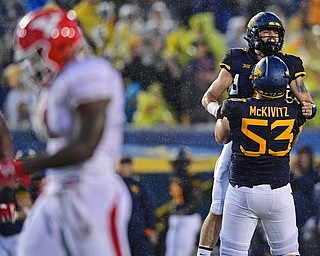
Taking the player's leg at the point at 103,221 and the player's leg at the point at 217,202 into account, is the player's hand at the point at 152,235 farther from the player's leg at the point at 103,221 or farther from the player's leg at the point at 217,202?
the player's leg at the point at 103,221

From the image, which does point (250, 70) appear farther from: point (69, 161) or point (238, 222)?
point (69, 161)

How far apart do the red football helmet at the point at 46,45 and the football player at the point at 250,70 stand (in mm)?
1933

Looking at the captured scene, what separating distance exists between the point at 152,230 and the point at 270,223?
2.85 metres

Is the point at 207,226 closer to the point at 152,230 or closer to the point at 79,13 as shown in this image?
the point at 152,230

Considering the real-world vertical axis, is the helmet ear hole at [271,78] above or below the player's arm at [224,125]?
above

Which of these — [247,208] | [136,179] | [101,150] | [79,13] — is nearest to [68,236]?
[101,150]

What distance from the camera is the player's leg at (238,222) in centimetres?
571

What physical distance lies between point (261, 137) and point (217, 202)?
2.67 feet

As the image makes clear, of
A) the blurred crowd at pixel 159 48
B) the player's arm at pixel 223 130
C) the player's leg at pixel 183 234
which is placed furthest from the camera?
the blurred crowd at pixel 159 48

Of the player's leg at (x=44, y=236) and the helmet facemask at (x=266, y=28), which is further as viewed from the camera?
the helmet facemask at (x=266, y=28)

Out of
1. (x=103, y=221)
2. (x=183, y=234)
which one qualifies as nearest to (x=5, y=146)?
(x=103, y=221)

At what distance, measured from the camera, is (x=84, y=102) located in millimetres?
3707

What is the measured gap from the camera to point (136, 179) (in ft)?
27.6

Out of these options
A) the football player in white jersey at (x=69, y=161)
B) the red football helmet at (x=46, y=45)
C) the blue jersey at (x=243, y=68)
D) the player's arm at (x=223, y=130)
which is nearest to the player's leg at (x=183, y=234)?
the player's arm at (x=223, y=130)
